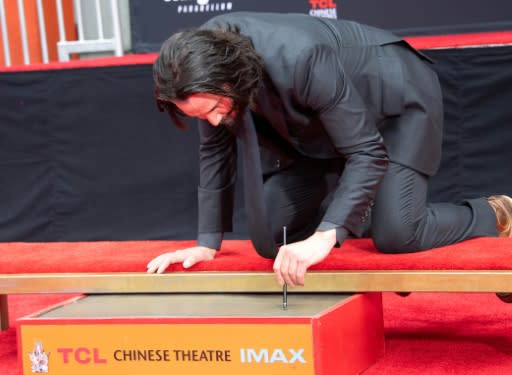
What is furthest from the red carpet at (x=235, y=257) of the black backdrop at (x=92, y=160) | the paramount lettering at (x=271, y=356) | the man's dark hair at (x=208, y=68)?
the black backdrop at (x=92, y=160)

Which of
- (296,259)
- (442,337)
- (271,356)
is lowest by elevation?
(442,337)

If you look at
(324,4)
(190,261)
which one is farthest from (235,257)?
(324,4)

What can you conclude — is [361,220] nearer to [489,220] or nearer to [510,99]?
[489,220]

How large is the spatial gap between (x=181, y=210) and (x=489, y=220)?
4.66 ft

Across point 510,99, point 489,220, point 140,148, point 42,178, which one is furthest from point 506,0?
point 42,178

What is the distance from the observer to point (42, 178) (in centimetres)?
319

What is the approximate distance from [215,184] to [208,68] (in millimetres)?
498

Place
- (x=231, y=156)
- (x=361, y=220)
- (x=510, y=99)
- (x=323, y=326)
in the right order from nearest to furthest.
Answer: (x=323, y=326) < (x=361, y=220) < (x=231, y=156) < (x=510, y=99)

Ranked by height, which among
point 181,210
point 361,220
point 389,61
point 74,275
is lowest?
point 181,210

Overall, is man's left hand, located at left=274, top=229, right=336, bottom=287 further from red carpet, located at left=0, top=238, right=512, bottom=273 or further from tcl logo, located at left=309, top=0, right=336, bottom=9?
tcl logo, located at left=309, top=0, right=336, bottom=9

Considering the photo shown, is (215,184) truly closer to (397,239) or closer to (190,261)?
(190,261)

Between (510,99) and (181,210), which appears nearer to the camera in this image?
(510,99)

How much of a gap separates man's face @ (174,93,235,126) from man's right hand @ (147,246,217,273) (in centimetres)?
40

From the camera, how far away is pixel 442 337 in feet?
6.46
